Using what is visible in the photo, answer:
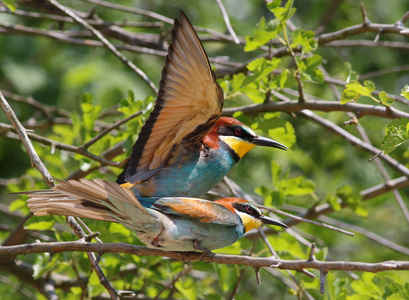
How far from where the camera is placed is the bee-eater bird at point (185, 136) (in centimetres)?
228

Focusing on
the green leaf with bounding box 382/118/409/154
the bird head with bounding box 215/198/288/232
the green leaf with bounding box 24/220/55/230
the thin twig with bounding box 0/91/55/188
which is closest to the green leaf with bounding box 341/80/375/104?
the green leaf with bounding box 382/118/409/154

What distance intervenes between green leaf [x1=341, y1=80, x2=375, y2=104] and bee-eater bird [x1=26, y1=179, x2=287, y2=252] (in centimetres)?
59

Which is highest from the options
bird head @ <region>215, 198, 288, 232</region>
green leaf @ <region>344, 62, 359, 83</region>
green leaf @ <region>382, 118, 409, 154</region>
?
green leaf @ <region>344, 62, 359, 83</region>

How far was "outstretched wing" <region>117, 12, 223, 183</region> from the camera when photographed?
2.24 m

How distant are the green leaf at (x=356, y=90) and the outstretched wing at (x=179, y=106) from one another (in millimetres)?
485

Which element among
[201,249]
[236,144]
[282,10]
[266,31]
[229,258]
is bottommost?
[201,249]

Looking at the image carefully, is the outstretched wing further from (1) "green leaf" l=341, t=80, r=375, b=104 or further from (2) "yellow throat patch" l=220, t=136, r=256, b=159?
(1) "green leaf" l=341, t=80, r=375, b=104

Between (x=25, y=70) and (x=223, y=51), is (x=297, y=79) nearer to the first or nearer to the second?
(x=223, y=51)

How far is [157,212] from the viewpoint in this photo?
7.28ft

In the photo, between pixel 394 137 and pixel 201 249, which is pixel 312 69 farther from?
pixel 201 249

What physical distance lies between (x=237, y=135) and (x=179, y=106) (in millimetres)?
375

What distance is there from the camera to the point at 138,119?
2.75m

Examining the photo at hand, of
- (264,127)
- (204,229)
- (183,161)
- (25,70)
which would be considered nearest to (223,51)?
(25,70)

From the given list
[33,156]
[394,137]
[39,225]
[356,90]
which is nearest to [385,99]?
[356,90]
